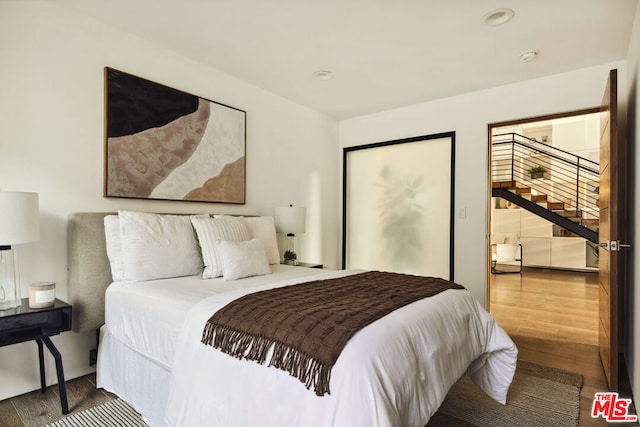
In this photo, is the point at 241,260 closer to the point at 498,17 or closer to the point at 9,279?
the point at 9,279

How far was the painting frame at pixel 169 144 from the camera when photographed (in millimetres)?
2723

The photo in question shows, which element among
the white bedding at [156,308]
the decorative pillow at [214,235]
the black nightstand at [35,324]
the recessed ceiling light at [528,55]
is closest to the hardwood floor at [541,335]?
the black nightstand at [35,324]

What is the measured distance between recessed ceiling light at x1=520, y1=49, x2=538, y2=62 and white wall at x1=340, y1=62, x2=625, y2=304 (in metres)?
0.56

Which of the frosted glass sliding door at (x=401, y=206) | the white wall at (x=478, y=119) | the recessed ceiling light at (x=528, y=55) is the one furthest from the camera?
the frosted glass sliding door at (x=401, y=206)

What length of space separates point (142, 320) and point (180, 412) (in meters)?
0.59

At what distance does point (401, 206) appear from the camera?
15.3 feet

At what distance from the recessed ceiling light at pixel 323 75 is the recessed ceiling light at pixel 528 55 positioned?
5.44 ft

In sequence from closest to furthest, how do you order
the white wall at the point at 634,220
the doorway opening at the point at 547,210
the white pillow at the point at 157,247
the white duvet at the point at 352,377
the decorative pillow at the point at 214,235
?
the white duvet at the point at 352,377, the white wall at the point at 634,220, the white pillow at the point at 157,247, the decorative pillow at the point at 214,235, the doorway opening at the point at 547,210

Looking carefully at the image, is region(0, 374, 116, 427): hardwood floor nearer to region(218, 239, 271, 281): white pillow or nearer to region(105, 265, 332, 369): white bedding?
region(105, 265, 332, 369): white bedding

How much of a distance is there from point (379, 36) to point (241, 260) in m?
1.97

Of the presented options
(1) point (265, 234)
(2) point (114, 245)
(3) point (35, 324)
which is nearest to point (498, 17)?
(1) point (265, 234)

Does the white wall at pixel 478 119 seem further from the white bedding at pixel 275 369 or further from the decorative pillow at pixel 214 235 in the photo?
the decorative pillow at pixel 214 235

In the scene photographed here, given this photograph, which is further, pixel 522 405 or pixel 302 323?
pixel 522 405

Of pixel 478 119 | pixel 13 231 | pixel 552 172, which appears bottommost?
pixel 13 231
